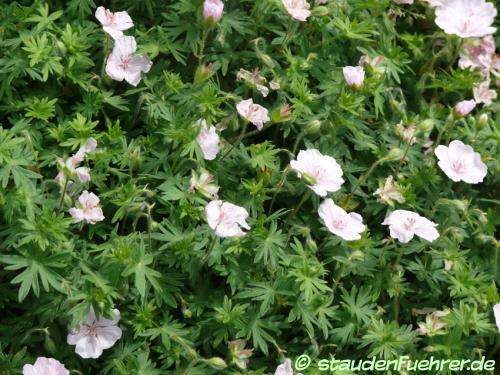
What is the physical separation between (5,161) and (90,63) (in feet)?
1.88

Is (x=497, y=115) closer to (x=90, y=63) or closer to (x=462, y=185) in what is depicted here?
(x=462, y=185)

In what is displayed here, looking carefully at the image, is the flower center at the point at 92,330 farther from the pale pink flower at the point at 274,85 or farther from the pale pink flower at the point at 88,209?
the pale pink flower at the point at 274,85

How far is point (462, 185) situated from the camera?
11.0 ft

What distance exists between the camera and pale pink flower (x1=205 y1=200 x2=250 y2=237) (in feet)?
8.65

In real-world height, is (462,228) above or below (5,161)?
below

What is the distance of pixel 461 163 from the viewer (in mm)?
3166

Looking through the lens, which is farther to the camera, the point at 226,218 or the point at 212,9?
the point at 212,9

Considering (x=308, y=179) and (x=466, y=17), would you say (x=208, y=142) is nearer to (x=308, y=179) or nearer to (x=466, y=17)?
(x=308, y=179)

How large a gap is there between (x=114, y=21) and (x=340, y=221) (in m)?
1.10

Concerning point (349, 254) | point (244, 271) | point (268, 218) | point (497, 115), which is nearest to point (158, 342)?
point (244, 271)

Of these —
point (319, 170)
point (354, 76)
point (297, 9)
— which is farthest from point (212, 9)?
point (319, 170)

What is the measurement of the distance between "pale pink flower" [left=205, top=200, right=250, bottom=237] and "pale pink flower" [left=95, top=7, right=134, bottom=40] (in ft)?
2.58
